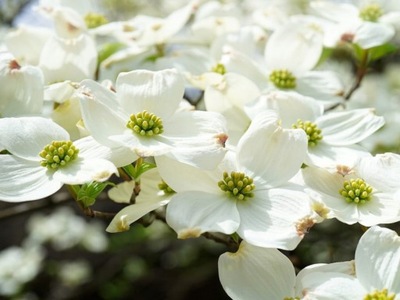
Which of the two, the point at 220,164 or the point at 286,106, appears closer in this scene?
the point at 220,164

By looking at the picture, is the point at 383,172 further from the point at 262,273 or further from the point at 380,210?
the point at 262,273

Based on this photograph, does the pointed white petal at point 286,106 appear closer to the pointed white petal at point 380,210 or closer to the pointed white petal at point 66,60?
the pointed white petal at point 380,210

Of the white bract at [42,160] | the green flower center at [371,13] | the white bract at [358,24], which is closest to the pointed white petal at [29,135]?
the white bract at [42,160]

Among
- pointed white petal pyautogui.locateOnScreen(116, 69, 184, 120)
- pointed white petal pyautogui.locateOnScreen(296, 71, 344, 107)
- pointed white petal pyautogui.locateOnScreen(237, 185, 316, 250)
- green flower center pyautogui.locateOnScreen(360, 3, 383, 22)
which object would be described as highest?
pointed white petal pyautogui.locateOnScreen(116, 69, 184, 120)

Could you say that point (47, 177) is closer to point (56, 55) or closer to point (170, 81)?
point (170, 81)

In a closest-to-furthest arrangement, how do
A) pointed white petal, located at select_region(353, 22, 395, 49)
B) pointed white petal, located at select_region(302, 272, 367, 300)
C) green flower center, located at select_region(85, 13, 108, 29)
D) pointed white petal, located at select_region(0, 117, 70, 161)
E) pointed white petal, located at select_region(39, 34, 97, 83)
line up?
1. pointed white petal, located at select_region(302, 272, 367, 300)
2. pointed white petal, located at select_region(0, 117, 70, 161)
3. pointed white petal, located at select_region(39, 34, 97, 83)
4. pointed white petal, located at select_region(353, 22, 395, 49)
5. green flower center, located at select_region(85, 13, 108, 29)

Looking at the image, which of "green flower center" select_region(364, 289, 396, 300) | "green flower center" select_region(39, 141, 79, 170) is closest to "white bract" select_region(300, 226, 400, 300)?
"green flower center" select_region(364, 289, 396, 300)

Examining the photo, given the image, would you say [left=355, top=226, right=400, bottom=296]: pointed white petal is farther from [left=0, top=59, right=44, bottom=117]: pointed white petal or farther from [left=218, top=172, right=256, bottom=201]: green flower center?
[left=0, top=59, right=44, bottom=117]: pointed white petal

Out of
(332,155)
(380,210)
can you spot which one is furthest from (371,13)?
(380,210)
